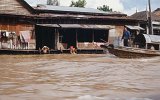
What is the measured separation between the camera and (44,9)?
80.7 ft

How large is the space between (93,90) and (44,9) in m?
18.7

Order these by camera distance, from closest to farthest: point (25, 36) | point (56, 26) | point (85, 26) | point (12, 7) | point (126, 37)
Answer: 1. point (126, 37)
2. point (25, 36)
3. point (56, 26)
4. point (85, 26)
5. point (12, 7)

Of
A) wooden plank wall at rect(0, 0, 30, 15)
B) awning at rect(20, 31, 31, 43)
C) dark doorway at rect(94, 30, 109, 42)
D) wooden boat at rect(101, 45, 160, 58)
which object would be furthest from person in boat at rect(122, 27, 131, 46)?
wooden plank wall at rect(0, 0, 30, 15)

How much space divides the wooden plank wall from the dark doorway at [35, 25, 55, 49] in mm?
2118

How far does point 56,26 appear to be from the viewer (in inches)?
859

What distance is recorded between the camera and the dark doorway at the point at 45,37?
23.1 metres

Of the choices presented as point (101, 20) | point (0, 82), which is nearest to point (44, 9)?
point (101, 20)

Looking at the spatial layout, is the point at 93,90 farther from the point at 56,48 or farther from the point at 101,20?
the point at 101,20

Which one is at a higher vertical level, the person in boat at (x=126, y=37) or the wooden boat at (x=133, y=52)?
the person in boat at (x=126, y=37)

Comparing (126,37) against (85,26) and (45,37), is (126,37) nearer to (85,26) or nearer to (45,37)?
(85,26)

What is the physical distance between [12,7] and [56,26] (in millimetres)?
4320

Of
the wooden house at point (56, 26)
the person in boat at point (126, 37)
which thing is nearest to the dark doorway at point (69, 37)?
the wooden house at point (56, 26)

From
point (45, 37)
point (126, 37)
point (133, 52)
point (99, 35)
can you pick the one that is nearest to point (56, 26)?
point (45, 37)

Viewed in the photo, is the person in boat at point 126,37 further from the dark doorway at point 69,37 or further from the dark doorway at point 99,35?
the dark doorway at point 99,35
